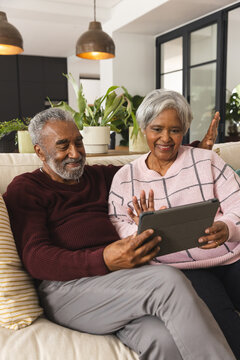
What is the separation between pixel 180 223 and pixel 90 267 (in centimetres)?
31

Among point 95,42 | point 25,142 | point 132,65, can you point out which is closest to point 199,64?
point 132,65

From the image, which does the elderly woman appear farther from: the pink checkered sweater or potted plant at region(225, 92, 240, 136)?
potted plant at region(225, 92, 240, 136)

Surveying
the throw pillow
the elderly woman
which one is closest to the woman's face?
the elderly woman

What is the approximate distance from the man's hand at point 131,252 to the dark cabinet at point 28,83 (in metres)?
7.46

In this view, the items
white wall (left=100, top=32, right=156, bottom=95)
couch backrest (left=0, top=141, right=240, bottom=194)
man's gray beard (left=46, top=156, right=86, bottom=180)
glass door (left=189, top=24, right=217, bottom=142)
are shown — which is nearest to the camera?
man's gray beard (left=46, top=156, right=86, bottom=180)

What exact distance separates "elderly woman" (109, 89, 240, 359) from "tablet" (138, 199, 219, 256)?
0.36ft

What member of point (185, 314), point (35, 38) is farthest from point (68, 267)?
point (35, 38)

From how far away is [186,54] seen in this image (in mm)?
5164

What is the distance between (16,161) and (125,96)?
2.93 ft

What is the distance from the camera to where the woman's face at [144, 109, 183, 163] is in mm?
1438

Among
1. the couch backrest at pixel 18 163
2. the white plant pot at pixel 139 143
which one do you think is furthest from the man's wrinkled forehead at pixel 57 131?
the white plant pot at pixel 139 143

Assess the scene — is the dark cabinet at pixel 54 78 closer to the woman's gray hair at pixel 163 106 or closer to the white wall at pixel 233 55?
the white wall at pixel 233 55

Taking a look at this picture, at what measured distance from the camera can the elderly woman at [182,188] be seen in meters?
1.27

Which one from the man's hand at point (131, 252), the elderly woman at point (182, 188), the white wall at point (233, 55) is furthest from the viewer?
the white wall at point (233, 55)
